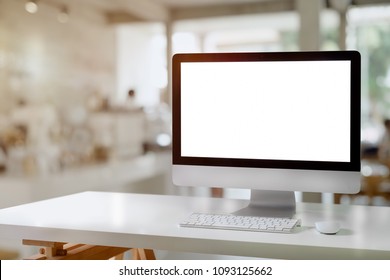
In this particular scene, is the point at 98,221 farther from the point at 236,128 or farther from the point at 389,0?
the point at 389,0

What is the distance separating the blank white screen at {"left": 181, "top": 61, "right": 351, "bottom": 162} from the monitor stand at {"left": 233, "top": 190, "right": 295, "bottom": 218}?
132 mm

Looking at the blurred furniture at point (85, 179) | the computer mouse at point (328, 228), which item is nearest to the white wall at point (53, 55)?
the blurred furniture at point (85, 179)

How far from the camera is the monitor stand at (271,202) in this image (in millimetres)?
1779

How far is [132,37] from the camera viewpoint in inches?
269

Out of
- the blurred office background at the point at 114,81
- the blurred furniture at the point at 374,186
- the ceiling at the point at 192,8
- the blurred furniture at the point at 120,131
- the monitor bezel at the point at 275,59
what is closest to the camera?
the monitor bezel at the point at 275,59

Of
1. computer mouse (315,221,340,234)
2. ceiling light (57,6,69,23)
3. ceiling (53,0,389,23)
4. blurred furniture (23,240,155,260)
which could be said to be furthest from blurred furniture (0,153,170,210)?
computer mouse (315,221,340,234)

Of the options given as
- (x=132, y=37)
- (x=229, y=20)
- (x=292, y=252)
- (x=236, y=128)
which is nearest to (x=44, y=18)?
(x=132, y=37)

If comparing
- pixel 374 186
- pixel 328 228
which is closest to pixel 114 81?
pixel 374 186

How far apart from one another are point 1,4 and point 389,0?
4.22 meters

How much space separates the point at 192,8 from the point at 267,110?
5.95 m

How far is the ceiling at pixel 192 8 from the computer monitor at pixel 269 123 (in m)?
5.03

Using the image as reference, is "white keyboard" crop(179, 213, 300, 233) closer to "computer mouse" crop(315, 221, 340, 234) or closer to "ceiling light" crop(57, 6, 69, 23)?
"computer mouse" crop(315, 221, 340, 234)

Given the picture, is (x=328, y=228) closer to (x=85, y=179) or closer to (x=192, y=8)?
(x=85, y=179)

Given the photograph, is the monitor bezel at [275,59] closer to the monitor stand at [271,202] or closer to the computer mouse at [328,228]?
the monitor stand at [271,202]
